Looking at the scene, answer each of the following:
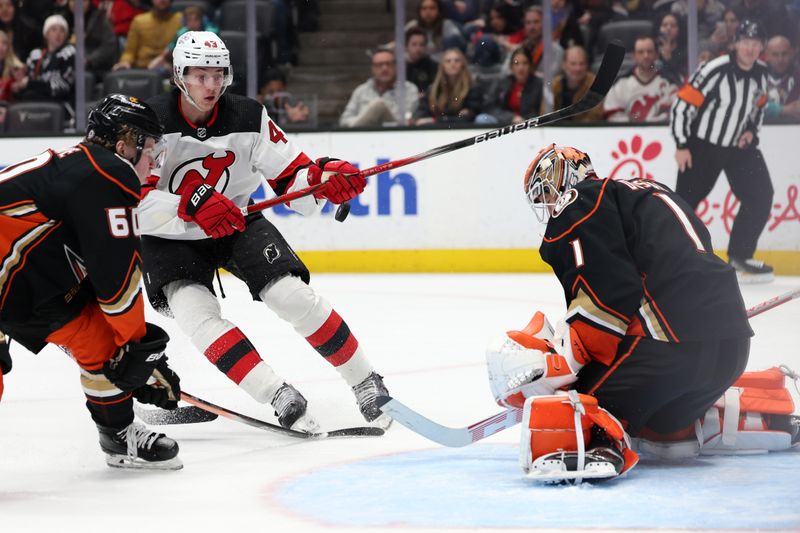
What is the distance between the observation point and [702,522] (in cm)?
239

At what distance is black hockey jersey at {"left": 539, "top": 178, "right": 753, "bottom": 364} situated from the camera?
2.71 m

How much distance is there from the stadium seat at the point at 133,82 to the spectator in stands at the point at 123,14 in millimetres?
341

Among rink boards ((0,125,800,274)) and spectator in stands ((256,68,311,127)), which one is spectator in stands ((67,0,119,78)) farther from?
spectator in stands ((256,68,311,127))

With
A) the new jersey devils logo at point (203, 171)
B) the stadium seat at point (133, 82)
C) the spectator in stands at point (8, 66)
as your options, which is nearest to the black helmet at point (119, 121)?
the new jersey devils logo at point (203, 171)

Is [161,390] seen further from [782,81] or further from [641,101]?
[782,81]

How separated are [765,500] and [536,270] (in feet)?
15.3

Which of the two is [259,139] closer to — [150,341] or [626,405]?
[150,341]

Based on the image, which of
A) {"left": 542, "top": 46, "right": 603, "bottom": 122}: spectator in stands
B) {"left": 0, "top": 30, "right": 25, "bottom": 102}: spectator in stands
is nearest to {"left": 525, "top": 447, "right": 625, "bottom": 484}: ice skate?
{"left": 542, "top": 46, "right": 603, "bottom": 122}: spectator in stands

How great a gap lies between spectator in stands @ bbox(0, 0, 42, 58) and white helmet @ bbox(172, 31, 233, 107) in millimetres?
4482

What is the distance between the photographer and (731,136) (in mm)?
6797

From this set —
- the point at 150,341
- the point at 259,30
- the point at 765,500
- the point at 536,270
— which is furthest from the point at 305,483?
the point at 259,30

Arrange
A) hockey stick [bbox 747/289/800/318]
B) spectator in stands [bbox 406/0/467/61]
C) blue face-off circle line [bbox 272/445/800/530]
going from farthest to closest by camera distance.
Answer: spectator in stands [bbox 406/0/467/61] → hockey stick [bbox 747/289/800/318] → blue face-off circle line [bbox 272/445/800/530]

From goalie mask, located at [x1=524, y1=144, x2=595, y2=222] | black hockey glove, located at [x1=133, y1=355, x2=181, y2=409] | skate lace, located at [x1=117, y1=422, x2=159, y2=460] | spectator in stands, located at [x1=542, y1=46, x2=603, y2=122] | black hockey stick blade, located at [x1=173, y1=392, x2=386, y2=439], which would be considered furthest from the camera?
spectator in stands, located at [x1=542, y1=46, x2=603, y2=122]

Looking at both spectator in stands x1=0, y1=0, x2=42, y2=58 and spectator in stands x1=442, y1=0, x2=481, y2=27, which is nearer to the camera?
spectator in stands x1=442, y1=0, x2=481, y2=27
